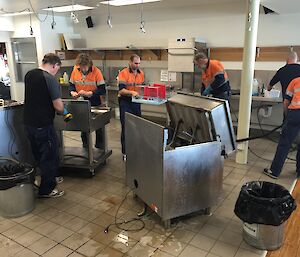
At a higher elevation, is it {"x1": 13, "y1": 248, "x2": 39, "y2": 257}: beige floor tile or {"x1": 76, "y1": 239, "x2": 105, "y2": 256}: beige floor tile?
{"x1": 13, "y1": 248, "x2": 39, "y2": 257}: beige floor tile

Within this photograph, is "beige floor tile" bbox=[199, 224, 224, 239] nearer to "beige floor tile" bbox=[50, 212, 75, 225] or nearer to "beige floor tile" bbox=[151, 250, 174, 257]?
"beige floor tile" bbox=[151, 250, 174, 257]

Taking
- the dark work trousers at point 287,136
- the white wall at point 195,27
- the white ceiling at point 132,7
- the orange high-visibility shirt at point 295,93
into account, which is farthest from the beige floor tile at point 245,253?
the white wall at point 195,27

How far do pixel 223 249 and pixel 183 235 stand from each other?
1.11 feet

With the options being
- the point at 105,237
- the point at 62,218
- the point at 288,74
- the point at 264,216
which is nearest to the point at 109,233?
the point at 105,237

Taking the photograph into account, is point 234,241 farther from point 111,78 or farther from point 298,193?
point 111,78

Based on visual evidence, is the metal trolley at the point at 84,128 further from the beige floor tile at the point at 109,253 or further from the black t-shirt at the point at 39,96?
the beige floor tile at the point at 109,253

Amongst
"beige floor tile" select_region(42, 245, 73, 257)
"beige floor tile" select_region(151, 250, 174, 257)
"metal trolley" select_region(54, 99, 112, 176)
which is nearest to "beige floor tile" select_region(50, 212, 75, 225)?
"beige floor tile" select_region(42, 245, 73, 257)

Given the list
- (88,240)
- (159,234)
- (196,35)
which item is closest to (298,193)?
(159,234)

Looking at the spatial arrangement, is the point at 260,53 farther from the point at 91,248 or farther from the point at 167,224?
the point at 91,248

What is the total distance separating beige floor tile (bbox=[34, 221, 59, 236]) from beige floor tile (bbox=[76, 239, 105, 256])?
38 centimetres

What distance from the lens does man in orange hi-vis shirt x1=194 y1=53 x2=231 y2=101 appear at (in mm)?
4086

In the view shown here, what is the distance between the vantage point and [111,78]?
6.80 meters

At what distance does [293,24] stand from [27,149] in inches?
175

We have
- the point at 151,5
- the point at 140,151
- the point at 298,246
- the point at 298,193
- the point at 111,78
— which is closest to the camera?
the point at 298,246
